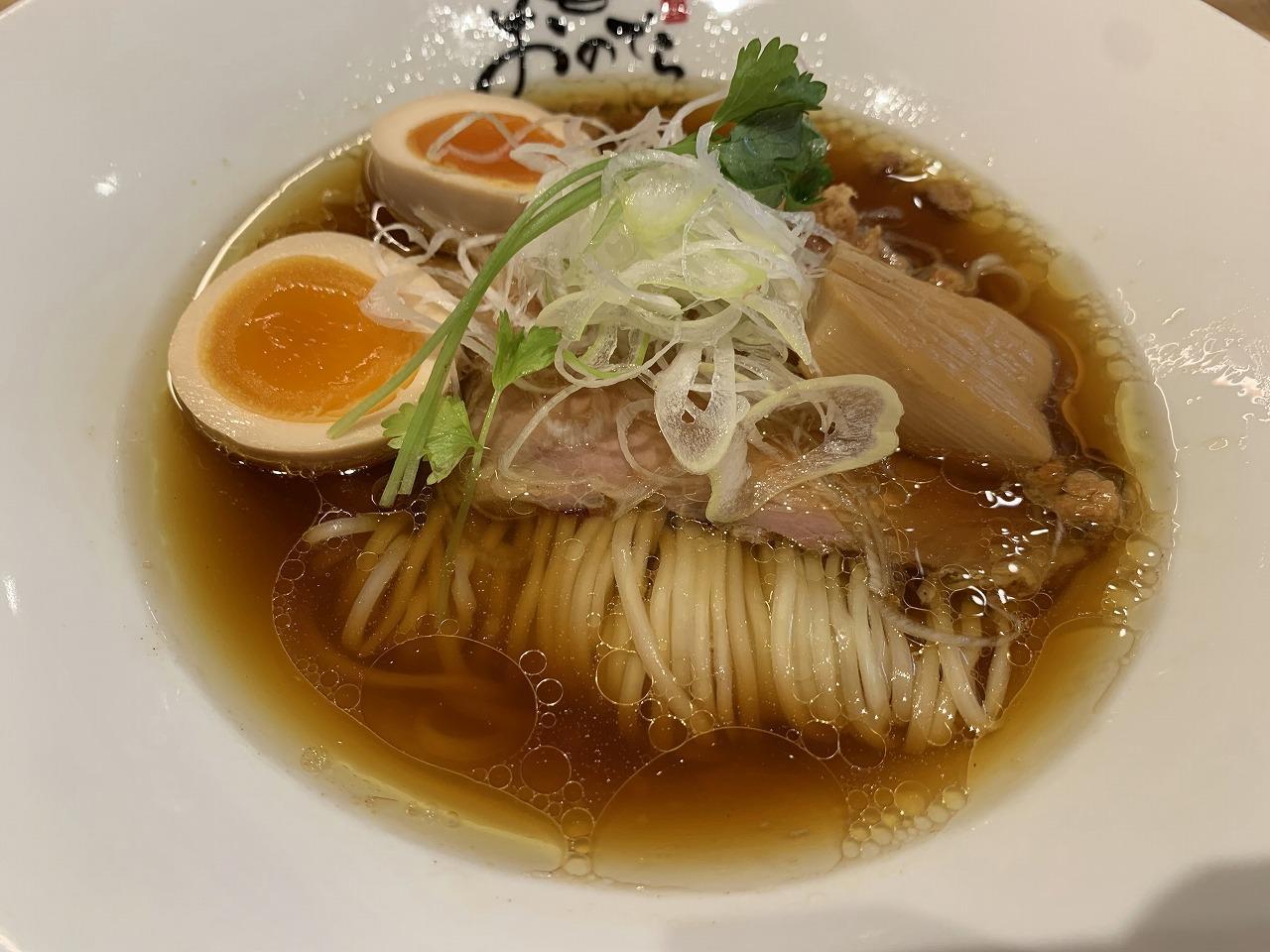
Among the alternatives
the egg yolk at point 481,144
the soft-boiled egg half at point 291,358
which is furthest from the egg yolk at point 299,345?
the egg yolk at point 481,144

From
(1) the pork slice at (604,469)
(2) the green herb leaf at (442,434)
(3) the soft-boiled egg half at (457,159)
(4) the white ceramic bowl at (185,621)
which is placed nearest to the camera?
(4) the white ceramic bowl at (185,621)

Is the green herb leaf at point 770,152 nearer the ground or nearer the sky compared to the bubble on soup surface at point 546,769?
nearer the sky

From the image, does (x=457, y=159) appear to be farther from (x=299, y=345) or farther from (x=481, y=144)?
(x=299, y=345)

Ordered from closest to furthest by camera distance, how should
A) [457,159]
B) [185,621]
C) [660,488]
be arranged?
[185,621] → [660,488] → [457,159]

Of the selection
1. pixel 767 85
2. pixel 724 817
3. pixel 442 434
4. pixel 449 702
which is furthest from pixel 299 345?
pixel 724 817

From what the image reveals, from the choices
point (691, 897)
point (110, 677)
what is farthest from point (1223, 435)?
point (110, 677)

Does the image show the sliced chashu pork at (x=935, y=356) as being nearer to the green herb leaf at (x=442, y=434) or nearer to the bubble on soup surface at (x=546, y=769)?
the green herb leaf at (x=442, y=434)

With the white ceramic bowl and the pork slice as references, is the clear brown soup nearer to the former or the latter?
the white ceramic bowl

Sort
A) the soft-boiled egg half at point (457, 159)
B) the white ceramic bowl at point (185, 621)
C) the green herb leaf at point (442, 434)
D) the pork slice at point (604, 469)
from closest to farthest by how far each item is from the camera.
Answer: the white ceramic bowl at point (185, 621)
the green herb leaf at point (442, 434)
the pork slice at point (604, 469)
the soft-boiled egg half at point (457, 159)
